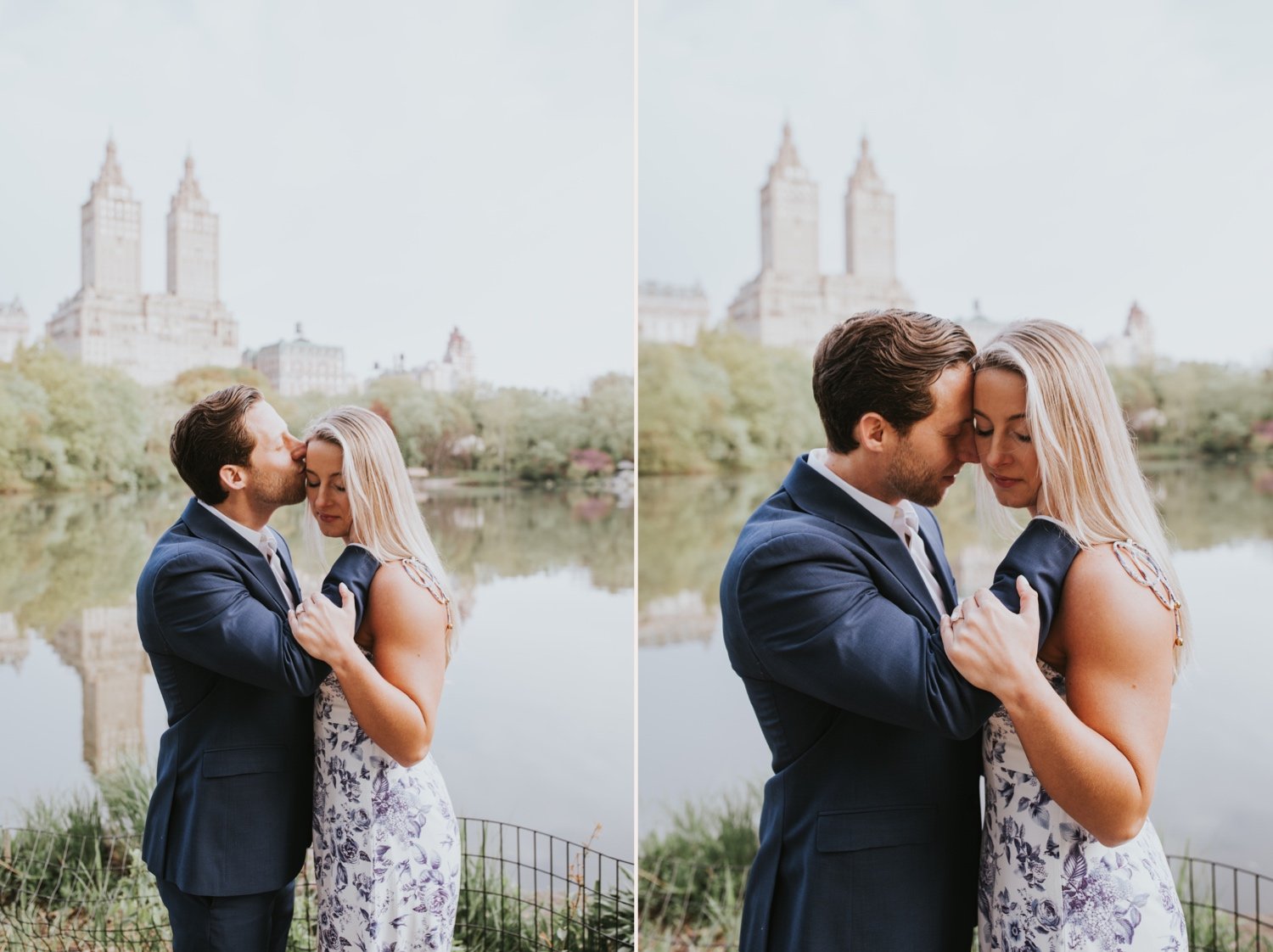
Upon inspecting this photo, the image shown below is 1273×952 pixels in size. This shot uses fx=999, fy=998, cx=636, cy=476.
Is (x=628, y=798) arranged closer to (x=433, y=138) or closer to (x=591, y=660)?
(x=591, y=660)

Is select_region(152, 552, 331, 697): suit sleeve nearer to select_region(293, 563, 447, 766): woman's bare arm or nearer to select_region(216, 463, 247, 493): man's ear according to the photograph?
select_region(293, 563, 447, 766): woman's bare arm

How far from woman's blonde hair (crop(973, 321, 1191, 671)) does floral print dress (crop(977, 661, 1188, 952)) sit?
241 mm

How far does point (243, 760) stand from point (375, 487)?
25.0 inches

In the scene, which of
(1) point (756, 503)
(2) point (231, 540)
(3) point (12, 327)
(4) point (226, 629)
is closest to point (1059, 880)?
A: (4) point (226, 629)

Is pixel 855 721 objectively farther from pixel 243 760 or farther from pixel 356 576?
pixel 243 760

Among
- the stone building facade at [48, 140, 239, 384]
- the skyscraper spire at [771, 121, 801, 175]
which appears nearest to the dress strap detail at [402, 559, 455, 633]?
the stone building facade at [48, 140, 239, 384]

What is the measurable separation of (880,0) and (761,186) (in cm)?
83

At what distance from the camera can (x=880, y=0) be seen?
12.8 feet

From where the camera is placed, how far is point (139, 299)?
142 inches

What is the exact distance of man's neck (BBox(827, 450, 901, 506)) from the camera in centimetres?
169

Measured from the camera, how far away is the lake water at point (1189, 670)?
360cm

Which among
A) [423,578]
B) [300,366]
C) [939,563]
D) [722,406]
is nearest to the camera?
[939,563]

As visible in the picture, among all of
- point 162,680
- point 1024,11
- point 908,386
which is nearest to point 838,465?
point 908,386

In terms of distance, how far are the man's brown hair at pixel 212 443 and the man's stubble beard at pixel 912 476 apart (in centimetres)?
136
